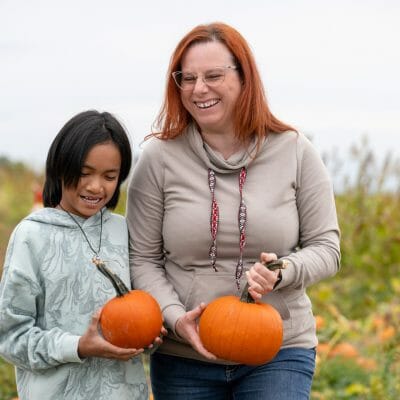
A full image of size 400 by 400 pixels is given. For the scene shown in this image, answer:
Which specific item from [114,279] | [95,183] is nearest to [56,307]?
[114,279]

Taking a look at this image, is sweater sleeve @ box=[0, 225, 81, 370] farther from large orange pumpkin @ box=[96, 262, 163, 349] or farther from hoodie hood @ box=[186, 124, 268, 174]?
hoodie hood @ box=[186, 124, 268, 174]

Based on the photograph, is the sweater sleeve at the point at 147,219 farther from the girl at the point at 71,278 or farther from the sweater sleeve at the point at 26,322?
the sweater sleeve at the point at 26,322

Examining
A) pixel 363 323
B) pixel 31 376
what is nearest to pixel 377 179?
pixel 363 323

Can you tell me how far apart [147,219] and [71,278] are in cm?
43

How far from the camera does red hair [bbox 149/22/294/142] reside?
10.3ft

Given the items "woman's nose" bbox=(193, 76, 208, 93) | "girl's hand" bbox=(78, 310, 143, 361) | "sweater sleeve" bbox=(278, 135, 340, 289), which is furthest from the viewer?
"sweater sleeve" bbox=(278, 135, 340, 289)

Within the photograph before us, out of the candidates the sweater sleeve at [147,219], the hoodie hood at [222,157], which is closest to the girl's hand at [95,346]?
the sweater sleeve at [147,219]

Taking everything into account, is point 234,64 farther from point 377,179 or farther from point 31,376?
point 377,179

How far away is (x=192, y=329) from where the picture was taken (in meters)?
3.02

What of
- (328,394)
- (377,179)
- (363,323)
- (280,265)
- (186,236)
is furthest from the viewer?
(377,179)

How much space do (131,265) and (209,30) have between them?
89cm

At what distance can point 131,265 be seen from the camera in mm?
3182

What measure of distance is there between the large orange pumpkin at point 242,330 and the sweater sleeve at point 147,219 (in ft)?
0.85

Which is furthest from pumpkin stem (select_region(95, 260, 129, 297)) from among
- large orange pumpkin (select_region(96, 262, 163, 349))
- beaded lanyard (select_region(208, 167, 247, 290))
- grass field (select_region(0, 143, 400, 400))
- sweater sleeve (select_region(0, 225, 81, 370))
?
grass field (select_region(0, 143, 400, 400))
